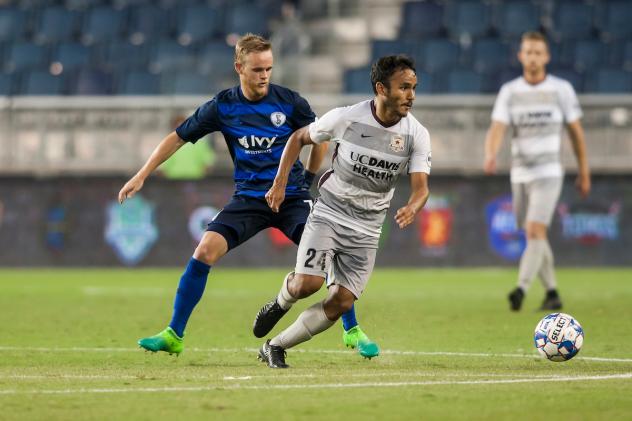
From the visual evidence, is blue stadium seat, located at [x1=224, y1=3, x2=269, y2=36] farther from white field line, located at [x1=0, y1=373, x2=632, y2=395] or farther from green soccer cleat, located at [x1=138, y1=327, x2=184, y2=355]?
white field line, located at [x1=0, y1=373, x2=632, y2=395]

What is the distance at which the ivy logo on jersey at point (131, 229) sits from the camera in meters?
19.2

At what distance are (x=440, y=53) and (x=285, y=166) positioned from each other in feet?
47.9

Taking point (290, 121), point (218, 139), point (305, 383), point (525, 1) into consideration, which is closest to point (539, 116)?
point (290, 121)

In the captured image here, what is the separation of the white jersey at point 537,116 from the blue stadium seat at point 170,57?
34.4ft

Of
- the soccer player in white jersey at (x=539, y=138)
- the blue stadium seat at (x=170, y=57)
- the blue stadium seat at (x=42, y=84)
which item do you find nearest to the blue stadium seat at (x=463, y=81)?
the blue stadium seat at (x=170, y=57)

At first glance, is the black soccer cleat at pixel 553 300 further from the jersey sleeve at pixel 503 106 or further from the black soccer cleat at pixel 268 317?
the black soccer cleat at pixel 268 317

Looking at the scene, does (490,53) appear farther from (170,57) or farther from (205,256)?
(205,256)

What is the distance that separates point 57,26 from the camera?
24828 millimetres

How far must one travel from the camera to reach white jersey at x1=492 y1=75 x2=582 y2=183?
41.6 ft

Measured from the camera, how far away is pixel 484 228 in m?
18.7

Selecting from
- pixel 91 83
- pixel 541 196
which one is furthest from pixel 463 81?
pixel 541 196

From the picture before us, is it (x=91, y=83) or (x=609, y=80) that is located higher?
(x=609, y=80)

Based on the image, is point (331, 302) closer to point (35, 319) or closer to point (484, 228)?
point (35, 319)

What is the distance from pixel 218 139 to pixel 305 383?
12445mm
